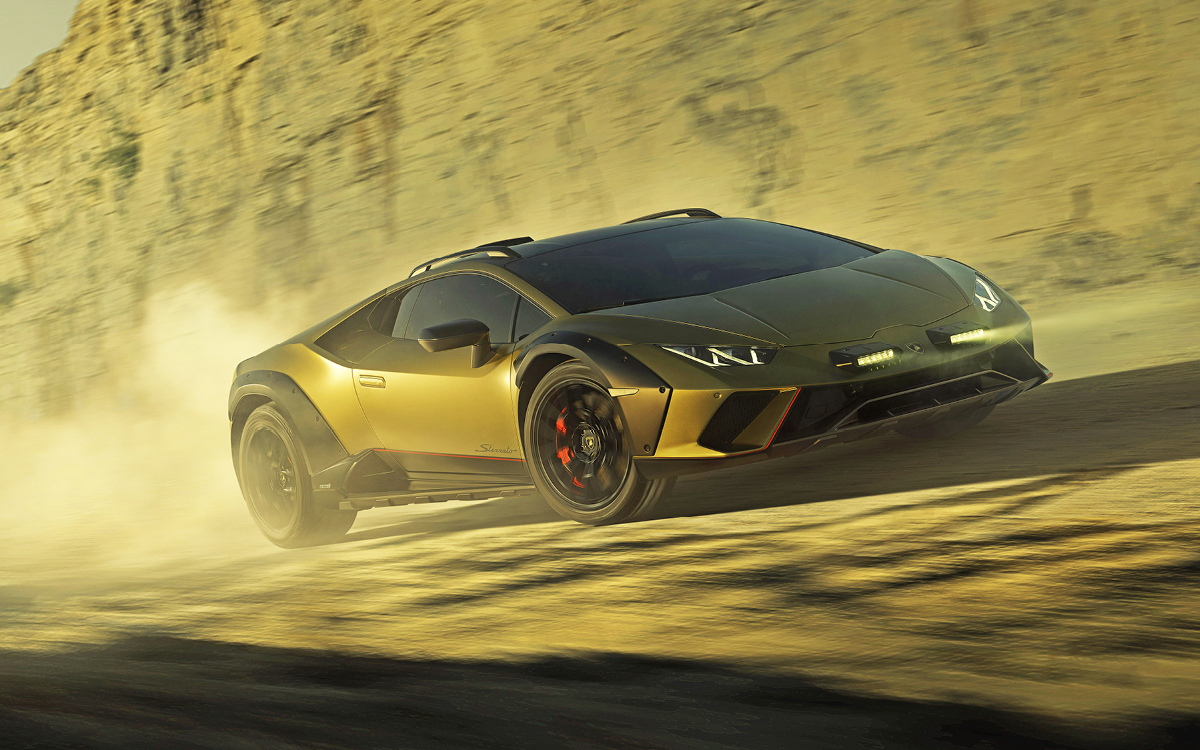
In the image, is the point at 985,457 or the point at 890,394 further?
the point at 985,457

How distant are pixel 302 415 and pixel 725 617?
138 inches

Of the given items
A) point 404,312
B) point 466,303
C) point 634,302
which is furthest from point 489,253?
point 634,302

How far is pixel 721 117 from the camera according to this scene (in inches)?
714

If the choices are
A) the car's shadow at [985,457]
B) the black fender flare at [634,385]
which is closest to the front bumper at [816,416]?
the black fender flare at [634,385]

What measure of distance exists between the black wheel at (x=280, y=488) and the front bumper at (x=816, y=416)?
247 cm

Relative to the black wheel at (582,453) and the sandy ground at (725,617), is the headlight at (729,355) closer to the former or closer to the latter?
the black wheel at (582,453)

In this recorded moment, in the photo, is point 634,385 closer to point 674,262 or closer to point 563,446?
point 563,446

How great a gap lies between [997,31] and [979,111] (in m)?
1.07

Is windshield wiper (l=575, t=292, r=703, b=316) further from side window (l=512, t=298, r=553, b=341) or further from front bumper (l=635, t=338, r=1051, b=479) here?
front bumper (l=635, t=338, r=1051, b=479)

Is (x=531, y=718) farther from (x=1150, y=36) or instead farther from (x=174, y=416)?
(x=174, y=416)

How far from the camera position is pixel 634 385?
4.97 m

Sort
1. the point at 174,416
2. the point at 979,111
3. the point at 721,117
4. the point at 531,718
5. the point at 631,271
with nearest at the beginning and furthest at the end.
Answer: the point at 531,718
the point at 631,271
the point at 979,111
the point at 721,117
the point at 174,416

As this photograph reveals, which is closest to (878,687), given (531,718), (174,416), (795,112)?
(531,718)

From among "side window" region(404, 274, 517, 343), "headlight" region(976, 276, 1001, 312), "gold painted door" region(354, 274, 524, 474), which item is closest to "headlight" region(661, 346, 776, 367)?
"gold painted door" region(354, 274, 524, 474)
